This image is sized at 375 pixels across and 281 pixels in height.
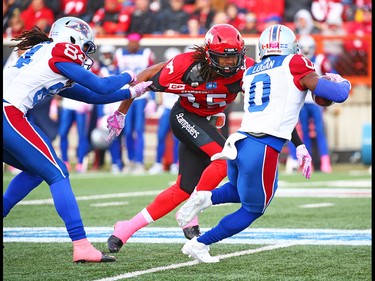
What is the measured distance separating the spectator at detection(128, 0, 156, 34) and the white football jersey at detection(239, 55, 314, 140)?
11763mm

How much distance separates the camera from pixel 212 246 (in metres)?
6.38

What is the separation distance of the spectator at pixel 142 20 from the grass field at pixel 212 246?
22.7 ft

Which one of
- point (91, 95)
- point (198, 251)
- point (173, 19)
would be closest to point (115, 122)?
point (91, 95)

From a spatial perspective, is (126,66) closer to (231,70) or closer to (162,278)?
(231,70)

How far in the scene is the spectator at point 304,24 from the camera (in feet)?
53.1

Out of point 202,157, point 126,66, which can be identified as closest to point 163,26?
point 126,66

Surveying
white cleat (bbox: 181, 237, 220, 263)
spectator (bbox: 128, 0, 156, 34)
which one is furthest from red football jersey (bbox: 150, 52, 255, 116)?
spectator (bbox: 128, 0, 156, 34)

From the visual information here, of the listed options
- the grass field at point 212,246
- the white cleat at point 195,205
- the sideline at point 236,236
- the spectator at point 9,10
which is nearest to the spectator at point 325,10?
the spectator at point 9,10

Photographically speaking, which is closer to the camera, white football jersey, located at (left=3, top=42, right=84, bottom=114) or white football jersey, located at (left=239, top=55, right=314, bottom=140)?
white football jersey, located at (left=239, top=55, right=314, bottom=140)

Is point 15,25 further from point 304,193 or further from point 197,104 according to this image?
point 197,104

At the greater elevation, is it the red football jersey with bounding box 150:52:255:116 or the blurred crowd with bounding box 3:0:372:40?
the blurred crowd with bounding box 3:0:372:40

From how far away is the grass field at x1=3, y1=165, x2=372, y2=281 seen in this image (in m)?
5.20

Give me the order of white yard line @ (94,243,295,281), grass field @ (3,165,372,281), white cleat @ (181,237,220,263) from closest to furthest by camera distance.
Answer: white yard line @ (94,243,295,281) < grass field @ (3,165,372,281) < white cleat @ (181,237,220,263)

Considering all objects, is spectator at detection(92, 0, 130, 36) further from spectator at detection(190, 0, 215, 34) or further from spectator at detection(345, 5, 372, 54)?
spectator at detection(345, 5, 372, 54)
